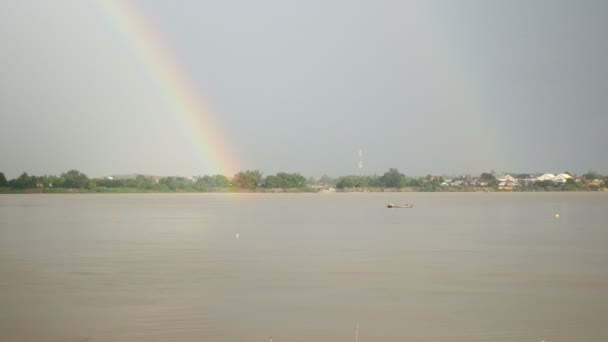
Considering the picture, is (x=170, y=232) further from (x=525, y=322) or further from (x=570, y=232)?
(x=525, y=322)

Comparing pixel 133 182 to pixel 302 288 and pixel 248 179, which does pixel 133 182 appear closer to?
pixel 248 179

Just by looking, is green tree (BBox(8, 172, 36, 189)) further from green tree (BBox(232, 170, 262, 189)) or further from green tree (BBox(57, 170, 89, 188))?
green tree (BBox(232, 170, 262, 189))

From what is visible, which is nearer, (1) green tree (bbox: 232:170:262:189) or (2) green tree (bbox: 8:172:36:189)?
(2) green tree (bbox: 8:172:36:189)

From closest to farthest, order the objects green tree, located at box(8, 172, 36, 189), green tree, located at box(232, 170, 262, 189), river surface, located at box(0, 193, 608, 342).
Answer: river surface, located at box(0, 193, 608, 342) < green tree, located at box(8, 172, 36, 189) < green tree, located at box(232, 170, 262, 189)

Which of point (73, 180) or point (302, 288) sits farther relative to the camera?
point (73, 180)

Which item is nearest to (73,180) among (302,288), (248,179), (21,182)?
(21,182)

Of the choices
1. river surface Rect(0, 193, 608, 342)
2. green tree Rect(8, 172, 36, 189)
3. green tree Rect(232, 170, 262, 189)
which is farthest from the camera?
green tree Rect(232, 170, 262, 189)

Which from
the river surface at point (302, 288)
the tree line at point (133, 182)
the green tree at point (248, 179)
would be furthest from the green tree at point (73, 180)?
the river surface at point (302, 288)

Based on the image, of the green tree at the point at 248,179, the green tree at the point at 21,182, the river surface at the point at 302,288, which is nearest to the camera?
the river surface at the point at 302,288

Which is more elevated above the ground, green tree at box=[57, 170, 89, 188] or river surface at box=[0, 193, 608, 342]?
green tree at box=[57, 170, 89, 188]

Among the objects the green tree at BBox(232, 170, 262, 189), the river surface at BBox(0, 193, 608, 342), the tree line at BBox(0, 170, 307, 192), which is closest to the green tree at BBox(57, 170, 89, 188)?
the tree line at BBox(0, 170, 307, 192)

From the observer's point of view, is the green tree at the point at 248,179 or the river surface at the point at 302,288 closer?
the river surface at the point at 302,288

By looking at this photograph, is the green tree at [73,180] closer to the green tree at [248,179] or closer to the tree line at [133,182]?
the tree line at [133,182]

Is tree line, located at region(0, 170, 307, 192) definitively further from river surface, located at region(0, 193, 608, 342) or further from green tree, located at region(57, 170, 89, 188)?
river surface, located at region(0, 193, 608, 342)
